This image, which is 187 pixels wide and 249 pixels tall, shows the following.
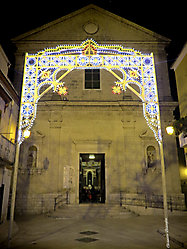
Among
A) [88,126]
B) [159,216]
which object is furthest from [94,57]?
[159,216]

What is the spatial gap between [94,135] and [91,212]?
510 cm

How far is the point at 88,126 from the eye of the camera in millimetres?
15273

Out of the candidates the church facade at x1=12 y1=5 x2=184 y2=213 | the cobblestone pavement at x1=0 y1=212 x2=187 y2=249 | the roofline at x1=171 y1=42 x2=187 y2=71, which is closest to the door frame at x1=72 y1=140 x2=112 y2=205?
the church facade at x1=12 y1=5 x2=184 y2=213

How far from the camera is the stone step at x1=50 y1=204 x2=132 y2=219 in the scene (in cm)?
1158

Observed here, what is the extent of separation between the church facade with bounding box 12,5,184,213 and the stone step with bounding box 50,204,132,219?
37.7 inches

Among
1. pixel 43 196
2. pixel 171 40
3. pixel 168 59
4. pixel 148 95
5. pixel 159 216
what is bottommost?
pixel 159 216

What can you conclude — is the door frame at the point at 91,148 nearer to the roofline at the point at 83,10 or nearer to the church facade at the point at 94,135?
the church facade at the point at 94,135

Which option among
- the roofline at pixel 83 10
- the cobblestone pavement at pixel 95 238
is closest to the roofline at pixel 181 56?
the roofline at pixel 83 10

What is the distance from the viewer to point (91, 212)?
11969mm

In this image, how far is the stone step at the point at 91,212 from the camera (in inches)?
456

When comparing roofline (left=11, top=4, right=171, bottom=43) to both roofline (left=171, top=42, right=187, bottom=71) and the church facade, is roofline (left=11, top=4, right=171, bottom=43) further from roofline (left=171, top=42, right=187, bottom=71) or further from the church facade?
roofline (left=171, top=42, right=187, bottom=71)

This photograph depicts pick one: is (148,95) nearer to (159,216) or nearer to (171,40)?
(159,216)

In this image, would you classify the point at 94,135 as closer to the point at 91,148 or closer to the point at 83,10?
the point at 91,148

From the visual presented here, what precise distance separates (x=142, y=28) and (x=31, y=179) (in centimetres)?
1374
